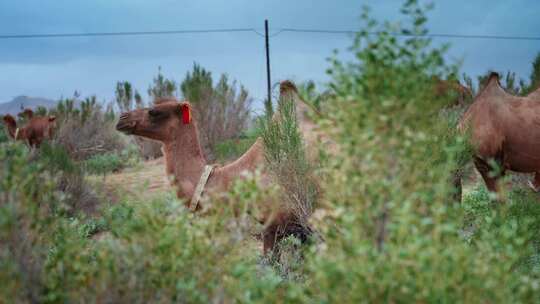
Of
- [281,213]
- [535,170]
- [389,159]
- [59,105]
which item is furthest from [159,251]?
[59,105]

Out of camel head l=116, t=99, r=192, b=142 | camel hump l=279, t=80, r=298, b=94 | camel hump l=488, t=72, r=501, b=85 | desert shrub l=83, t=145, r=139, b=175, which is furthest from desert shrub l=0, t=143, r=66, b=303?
desert shrub l=83, t=145, r=139, b=175

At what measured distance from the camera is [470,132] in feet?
26.1

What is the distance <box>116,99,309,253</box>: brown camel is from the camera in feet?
18.7

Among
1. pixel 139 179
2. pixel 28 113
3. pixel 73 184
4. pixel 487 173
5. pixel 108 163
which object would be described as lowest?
pixel 139 179

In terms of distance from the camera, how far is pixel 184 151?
5891 millimetres

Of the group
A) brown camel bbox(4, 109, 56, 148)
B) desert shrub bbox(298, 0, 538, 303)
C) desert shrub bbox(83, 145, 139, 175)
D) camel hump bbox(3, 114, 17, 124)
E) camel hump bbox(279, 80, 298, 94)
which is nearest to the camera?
desert shrub bbox(298, 0, 538, 303)

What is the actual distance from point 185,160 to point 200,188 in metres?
0.35

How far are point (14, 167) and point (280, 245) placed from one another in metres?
2.79

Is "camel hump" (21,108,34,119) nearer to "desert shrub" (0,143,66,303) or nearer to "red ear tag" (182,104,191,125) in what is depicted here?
"red ear tag" (182,104,191,125)

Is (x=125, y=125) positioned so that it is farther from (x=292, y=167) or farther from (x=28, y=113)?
(x=28, y=113)

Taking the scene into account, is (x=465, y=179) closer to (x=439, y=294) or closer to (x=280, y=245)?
(x=280, y=245)

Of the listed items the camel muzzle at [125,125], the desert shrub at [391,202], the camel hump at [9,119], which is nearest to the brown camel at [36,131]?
the camel hump at [9,119]

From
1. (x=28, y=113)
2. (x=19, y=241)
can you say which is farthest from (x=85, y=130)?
(x=19, y=241)

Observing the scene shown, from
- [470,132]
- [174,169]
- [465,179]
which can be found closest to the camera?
[174,169]
